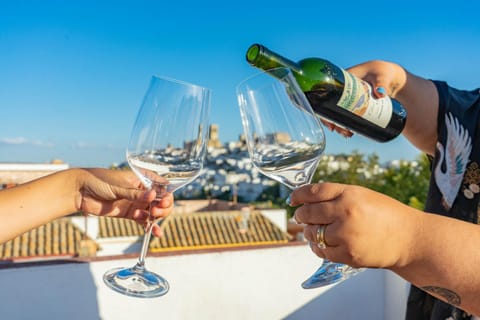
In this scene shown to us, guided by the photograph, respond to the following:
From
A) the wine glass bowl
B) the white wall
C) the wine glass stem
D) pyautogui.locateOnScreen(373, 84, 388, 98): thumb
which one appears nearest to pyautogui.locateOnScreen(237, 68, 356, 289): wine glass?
the wine glass bowl

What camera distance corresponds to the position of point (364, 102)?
123cm

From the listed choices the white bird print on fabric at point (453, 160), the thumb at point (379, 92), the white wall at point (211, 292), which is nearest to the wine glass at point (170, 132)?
the thumb at point (379, 92)

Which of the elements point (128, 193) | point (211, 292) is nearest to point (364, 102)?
point (128, 193)

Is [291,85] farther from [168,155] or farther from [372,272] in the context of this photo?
[372,272]

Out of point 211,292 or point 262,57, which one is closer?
point 262,57

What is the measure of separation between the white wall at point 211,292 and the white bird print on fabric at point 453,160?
1045 mm

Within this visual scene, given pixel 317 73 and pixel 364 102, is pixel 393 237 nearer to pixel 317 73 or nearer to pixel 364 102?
pixel 364 102

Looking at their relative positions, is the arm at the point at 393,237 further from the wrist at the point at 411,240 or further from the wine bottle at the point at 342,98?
the wine bottle at the point at 342,98

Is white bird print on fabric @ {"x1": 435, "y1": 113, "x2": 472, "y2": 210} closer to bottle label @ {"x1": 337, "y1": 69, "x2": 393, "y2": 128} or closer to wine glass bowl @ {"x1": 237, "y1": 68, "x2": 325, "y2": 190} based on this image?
bottle label @ {"x1": 337, "y1": 69, "x2": 393, "y2": 128}

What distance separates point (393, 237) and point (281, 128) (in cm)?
26

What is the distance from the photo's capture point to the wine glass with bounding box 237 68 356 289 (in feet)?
2.66

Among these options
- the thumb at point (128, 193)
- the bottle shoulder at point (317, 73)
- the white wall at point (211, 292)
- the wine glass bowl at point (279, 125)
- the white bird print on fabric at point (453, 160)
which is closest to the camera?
the wine glass bowl at point (279, 125)

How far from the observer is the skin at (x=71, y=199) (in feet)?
3.64

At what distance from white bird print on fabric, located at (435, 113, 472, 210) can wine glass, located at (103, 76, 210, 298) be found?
0.70 meters
